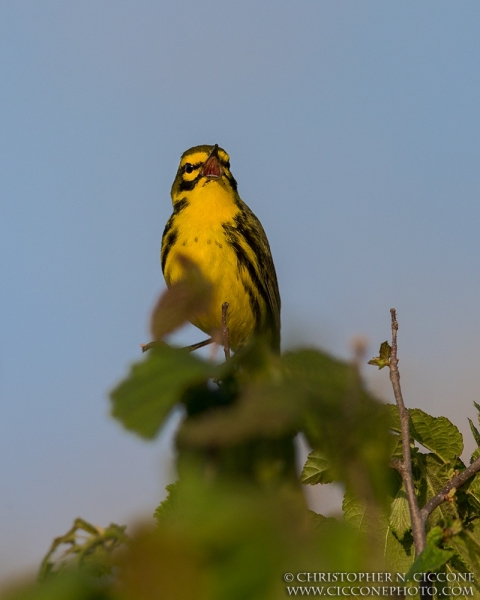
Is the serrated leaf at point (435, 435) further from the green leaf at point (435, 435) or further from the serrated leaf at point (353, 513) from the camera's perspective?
the serrated leaf at point (353, 513)

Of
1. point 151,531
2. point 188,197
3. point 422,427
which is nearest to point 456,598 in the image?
point 422,427

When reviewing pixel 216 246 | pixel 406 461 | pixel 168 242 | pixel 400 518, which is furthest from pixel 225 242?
pixel 406 461

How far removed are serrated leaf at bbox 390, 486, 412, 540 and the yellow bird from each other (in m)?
3.34

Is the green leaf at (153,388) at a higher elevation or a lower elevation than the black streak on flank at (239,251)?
lower

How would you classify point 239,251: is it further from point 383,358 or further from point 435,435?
point 435,435

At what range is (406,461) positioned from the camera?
1506 millimetres

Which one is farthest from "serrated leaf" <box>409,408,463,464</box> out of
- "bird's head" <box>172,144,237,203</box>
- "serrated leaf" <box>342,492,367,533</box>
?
"bird's head" <box>172,144,237,203</box>

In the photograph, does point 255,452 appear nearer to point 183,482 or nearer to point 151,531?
point 183,482

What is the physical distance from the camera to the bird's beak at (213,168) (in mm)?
5500

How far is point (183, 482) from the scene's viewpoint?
2.27 ft

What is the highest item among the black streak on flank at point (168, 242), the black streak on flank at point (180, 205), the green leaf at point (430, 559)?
the black streak on flank at point (180, 205)

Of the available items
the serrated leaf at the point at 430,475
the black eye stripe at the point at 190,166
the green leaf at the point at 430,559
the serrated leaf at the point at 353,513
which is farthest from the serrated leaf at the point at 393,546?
the black eye stripe at the point at 190,166

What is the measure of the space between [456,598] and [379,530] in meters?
0.24

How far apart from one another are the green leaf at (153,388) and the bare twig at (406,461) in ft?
2.40
